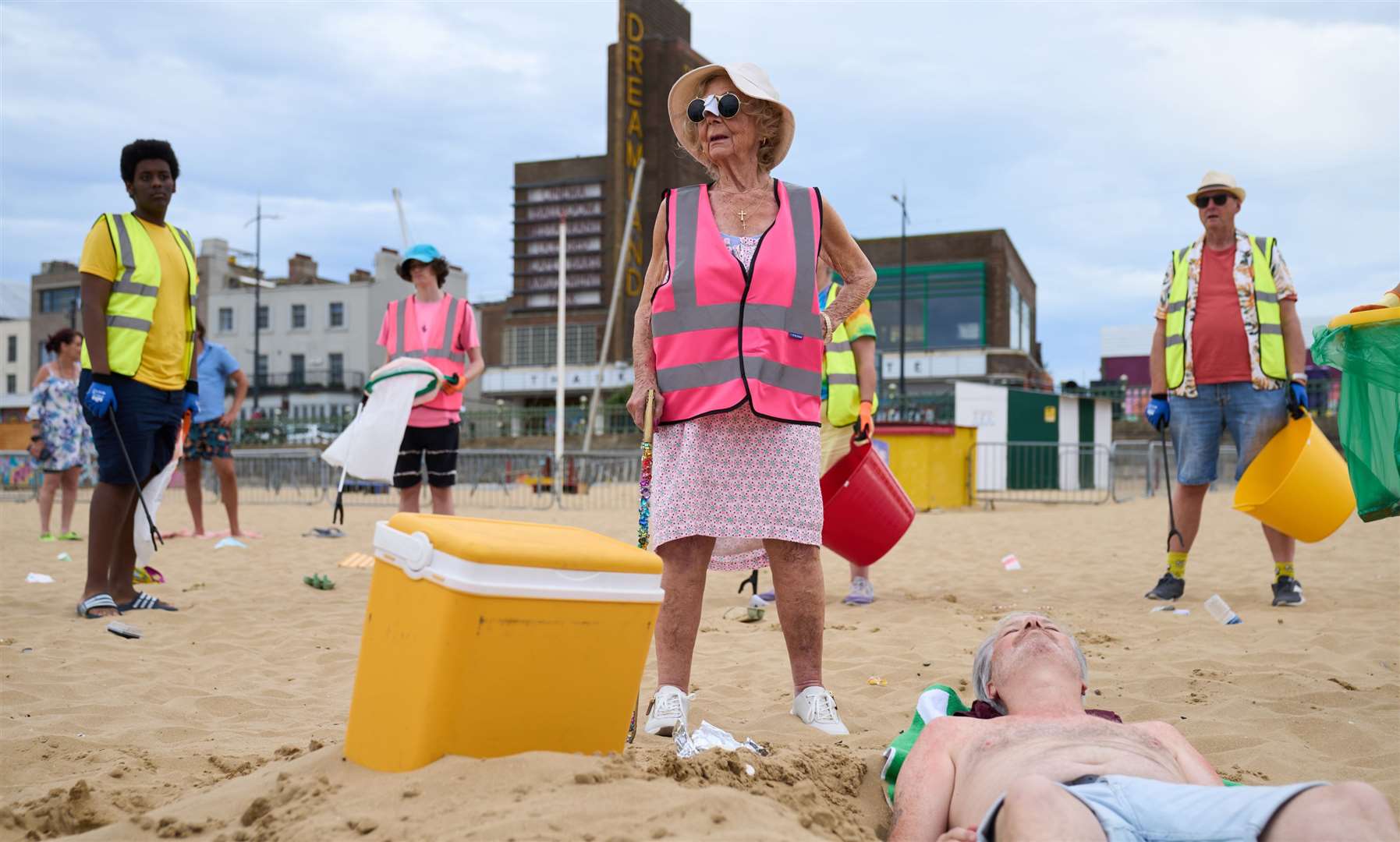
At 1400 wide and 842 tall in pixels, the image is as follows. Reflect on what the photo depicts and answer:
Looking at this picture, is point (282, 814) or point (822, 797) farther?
Answer: point (822, 797)

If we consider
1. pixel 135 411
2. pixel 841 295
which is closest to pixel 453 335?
pixel 135 411

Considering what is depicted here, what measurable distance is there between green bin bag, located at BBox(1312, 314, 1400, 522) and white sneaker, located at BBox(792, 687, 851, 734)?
1.68 meters

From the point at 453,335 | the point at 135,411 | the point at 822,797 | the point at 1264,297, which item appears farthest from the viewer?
the point at 453,335

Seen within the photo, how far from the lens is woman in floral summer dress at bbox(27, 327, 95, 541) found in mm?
9266

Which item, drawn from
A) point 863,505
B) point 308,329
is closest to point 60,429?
point 863,505

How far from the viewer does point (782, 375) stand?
124 inches

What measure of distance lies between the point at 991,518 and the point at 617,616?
38.5ft

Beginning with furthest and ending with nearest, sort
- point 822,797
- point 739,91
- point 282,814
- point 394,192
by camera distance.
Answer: point 394,192, point 739,91, point 822,797, point 282,814

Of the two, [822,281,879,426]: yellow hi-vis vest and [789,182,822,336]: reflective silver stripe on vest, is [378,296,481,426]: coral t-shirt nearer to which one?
[822,281,879,426]: yellow hi-vis vest

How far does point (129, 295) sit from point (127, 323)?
0.46 ft

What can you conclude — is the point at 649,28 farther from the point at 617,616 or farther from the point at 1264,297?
the point at 617,616

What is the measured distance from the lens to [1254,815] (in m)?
1.80

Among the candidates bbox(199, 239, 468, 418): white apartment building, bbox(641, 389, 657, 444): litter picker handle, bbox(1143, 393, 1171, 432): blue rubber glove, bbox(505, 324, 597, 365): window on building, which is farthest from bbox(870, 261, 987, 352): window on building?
bbox(641, 389, 657, 444): litter picker handle

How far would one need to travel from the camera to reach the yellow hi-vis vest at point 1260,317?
5.55m
